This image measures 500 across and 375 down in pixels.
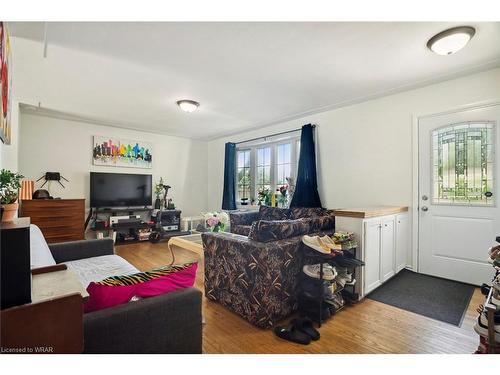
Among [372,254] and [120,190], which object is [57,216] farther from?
[372,254]

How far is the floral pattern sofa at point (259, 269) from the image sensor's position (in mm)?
1927

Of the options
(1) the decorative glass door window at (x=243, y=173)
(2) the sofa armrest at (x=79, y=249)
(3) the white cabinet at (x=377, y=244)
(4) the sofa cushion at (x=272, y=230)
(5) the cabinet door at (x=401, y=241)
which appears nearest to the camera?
(4) the sofa cushion at (x=272, y=230)

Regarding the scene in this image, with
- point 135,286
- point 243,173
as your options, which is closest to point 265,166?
point 243,173

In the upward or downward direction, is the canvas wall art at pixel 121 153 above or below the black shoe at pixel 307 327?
above

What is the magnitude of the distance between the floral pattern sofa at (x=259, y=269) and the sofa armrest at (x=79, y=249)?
3.40 ft

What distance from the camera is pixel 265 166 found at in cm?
537

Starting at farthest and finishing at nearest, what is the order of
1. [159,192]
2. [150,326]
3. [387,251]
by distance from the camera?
[159,192], [387,251], [150,326]

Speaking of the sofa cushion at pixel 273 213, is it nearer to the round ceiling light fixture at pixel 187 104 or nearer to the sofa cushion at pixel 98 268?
the round ceiling light fixture at pixel 187 104

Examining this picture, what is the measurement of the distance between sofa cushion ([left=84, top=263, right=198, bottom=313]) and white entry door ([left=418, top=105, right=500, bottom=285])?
10.1ft

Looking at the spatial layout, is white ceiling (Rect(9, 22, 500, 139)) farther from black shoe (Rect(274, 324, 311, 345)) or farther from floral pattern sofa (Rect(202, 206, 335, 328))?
black shoe (Rect(274, 324, 311, 345))

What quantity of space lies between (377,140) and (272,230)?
2.44 metres

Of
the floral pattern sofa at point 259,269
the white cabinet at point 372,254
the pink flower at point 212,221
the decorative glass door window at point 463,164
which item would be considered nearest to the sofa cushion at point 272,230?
the floral pattern sofa at point 259,269

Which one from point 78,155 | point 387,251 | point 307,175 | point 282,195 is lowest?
point 387,251

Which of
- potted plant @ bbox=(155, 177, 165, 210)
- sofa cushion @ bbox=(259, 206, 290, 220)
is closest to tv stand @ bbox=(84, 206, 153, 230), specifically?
potted plant @ bbox=(155, 177, 165, 210)
